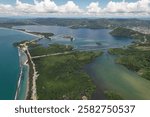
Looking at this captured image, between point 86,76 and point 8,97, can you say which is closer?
point 8,97

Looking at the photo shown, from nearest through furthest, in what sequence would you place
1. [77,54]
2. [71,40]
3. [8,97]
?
1. [8,97]
2. [77,54]
3. [71,40]

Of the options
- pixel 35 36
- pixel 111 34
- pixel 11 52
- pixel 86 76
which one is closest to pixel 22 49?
pixel 11 52

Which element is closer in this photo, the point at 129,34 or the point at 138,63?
the point at 138,63

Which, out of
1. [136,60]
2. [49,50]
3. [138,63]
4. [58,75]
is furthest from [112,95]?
[49,50]

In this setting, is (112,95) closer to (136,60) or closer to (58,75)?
(58,75)

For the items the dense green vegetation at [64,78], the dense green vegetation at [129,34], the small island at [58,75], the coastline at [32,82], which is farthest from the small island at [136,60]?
the coastline at [32,82]

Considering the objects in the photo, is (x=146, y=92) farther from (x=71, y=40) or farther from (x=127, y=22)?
(x=127, y=22)

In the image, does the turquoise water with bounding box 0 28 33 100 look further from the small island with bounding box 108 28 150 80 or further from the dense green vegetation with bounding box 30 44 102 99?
the small island with bounding box 108 28 150 80

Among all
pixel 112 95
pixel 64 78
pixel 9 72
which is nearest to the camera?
pixel 112 95

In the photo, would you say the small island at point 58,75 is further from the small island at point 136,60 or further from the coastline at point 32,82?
the small island at point 136,60
